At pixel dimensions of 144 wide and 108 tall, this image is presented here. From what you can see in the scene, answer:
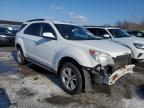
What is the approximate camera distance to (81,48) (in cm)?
539

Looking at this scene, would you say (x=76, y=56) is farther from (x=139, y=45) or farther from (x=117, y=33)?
(x=117, y=33)

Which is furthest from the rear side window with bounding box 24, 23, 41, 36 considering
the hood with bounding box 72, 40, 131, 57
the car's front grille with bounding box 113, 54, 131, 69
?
the car's front grille with bounding box 113, 54, 131, 69

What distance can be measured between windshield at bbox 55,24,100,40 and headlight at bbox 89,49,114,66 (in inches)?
46.0

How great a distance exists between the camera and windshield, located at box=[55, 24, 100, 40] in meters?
6.24

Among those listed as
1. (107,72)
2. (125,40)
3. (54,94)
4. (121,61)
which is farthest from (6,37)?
(107,72)

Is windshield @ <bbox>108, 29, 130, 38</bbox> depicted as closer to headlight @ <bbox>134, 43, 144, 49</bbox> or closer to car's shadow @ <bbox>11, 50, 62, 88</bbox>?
headlight @ <bbox>134, 43, 144, 49</bbox>

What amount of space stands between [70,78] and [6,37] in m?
11.3

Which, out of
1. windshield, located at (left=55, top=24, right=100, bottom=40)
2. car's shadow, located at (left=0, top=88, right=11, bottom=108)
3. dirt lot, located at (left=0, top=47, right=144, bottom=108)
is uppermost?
windshield, located at (left=55, top=24, right=100, bottom=40)

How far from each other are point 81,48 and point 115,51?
86 centimetres

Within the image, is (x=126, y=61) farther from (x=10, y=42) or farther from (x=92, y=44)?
(x=10, y=42)

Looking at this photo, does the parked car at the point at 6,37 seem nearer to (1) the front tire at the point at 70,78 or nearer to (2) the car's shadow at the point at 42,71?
(2) the car's shadow at the point at 42,71

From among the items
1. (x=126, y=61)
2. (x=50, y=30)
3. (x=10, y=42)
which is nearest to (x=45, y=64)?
(x=50, y=30)

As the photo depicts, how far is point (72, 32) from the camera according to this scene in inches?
260

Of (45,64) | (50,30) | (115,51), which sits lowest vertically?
(45,64)
